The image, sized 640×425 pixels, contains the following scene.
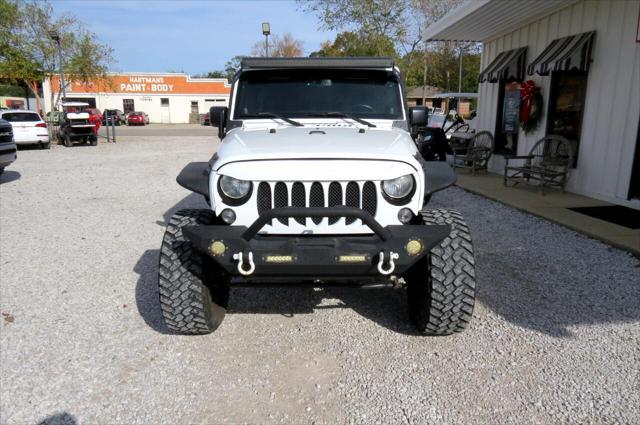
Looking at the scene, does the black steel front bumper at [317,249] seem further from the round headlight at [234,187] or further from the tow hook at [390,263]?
the round headlight at [234,187]

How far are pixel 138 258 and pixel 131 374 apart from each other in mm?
2494

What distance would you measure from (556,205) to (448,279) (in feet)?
17.0

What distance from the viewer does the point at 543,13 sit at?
9.25m

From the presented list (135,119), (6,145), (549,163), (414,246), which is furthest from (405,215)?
(135,119)

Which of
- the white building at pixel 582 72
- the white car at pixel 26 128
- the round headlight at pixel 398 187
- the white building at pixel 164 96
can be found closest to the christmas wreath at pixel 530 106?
the white building at pixel 582 72

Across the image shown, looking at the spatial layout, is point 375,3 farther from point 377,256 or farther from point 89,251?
point 377,256

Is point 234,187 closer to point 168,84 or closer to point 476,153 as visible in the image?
point 476,153

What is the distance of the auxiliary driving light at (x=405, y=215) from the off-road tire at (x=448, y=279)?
14 cm

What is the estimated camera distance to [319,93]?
14.3 feet

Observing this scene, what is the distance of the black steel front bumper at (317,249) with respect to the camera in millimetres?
2846

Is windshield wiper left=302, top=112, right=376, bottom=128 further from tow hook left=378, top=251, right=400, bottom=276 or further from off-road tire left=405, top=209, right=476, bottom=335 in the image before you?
tow hook left=378, top=251, right=400, bottom=276

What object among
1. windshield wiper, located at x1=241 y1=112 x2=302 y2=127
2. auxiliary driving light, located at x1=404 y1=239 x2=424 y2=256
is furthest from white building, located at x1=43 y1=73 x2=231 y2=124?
auxiliary driving light, located at x1=404 y1=239 x2=424 y2=256

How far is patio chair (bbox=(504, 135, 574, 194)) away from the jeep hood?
539 cm

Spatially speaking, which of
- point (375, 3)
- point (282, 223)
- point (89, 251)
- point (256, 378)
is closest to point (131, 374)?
point (256, 378)
